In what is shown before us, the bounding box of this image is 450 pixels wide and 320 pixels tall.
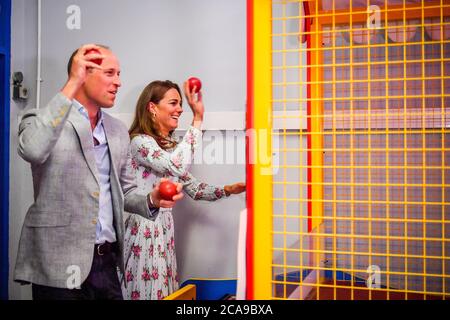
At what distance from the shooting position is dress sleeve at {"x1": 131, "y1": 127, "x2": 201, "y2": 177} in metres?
1.72

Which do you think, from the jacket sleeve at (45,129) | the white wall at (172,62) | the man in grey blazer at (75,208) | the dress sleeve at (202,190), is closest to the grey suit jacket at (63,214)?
the man in grey blazer at (75,208)

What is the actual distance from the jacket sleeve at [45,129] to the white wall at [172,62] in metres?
1.04

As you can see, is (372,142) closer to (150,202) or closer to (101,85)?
(150,202)

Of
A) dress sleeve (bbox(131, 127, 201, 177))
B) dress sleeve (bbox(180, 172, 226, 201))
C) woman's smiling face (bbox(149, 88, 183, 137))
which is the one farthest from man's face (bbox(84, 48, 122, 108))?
dress sleeve (bbox(180, 172, 226, 201))

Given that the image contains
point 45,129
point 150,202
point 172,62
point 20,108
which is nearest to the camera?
point 45,129

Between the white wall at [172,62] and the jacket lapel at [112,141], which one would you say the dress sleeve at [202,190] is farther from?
the jacket lapel at [112,141]

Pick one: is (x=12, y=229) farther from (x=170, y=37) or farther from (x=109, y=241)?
(x=170, y=37)

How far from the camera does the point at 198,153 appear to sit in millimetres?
2172

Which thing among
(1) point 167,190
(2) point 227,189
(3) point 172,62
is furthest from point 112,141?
(3) point 172,62

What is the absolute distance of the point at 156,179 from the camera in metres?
1.88

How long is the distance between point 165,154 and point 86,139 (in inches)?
17.4

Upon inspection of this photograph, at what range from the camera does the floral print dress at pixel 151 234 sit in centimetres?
175
